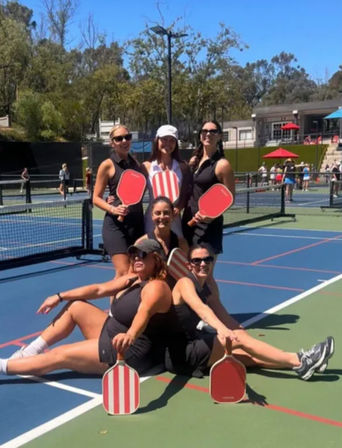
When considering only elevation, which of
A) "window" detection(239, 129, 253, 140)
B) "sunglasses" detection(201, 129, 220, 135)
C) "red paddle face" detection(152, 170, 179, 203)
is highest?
"window" detection(239, 129, 253, 140)

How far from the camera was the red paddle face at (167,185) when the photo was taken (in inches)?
173

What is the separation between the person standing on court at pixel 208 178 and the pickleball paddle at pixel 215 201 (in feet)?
0.39

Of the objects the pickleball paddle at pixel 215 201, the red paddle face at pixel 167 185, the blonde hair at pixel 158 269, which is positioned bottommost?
the blonde hair at pixel 158 269

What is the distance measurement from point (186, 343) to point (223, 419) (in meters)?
0.71

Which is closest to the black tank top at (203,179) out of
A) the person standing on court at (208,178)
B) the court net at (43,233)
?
the person standing on court at (208,178)

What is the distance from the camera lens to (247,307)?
20.1 feet

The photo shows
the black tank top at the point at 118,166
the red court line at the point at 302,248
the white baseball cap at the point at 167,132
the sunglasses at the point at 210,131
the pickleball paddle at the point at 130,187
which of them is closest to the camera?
the white baseball cap at the point at 167,132

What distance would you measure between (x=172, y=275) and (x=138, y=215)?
851mm

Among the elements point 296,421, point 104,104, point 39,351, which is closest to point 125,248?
point 39,351

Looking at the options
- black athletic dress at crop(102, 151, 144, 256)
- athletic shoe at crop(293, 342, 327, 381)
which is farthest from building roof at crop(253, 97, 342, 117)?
athletic shoe at crop(293, 342, 327, 381)

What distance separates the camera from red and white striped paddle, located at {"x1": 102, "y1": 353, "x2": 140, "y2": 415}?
135 inches

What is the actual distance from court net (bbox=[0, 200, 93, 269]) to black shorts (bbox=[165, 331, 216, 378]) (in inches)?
174

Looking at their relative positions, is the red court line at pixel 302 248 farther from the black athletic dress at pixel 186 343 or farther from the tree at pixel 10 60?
the tree at pixel 10 60

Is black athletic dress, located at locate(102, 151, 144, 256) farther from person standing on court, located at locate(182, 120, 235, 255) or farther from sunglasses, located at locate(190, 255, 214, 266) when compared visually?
sunglasses, located at locate(190, 255, 214, 266)
